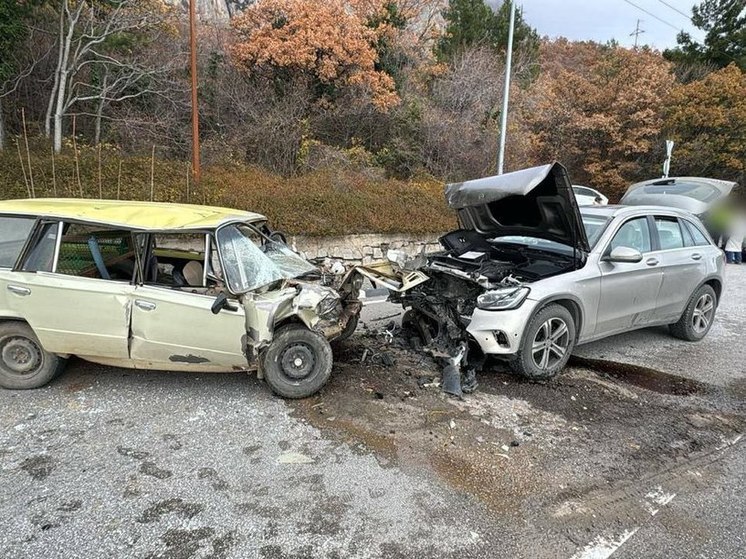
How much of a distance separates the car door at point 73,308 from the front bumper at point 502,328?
3049 millimetres

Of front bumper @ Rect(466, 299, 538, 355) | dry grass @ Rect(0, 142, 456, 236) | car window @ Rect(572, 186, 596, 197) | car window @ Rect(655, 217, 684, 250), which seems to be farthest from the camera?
car window @ Rect(572, 186, 596, 197)

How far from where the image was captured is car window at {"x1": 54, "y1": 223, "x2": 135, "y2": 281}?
4090 millimetres

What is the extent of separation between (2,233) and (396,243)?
837cm

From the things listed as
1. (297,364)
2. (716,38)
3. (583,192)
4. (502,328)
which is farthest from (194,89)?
(716,38)

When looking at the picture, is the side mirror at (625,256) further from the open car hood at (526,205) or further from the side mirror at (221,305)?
the side mirror at (221,305)

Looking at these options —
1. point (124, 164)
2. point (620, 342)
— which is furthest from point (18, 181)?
point (620, 342)

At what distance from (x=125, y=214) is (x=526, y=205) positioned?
3810 mm

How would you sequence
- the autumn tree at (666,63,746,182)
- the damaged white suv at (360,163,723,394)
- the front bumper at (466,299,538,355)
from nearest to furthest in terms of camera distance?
the front bumper at (466,299,538,355)
the damaged white suv at (360,163,723,394)
the autumn tree at (666,63,746,182)

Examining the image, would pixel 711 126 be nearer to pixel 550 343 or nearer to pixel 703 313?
pixel 703 313

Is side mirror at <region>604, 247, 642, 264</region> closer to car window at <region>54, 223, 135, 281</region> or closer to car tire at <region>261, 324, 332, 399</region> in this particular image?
car tire at <region>261, 324, 332, 399</region>

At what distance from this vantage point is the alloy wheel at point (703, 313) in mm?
5945

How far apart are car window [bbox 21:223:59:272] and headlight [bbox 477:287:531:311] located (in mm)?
3781

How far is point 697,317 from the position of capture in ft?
19.6

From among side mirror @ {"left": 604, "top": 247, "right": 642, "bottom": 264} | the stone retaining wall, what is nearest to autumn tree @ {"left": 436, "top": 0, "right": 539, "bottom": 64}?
the stone retaining wall
